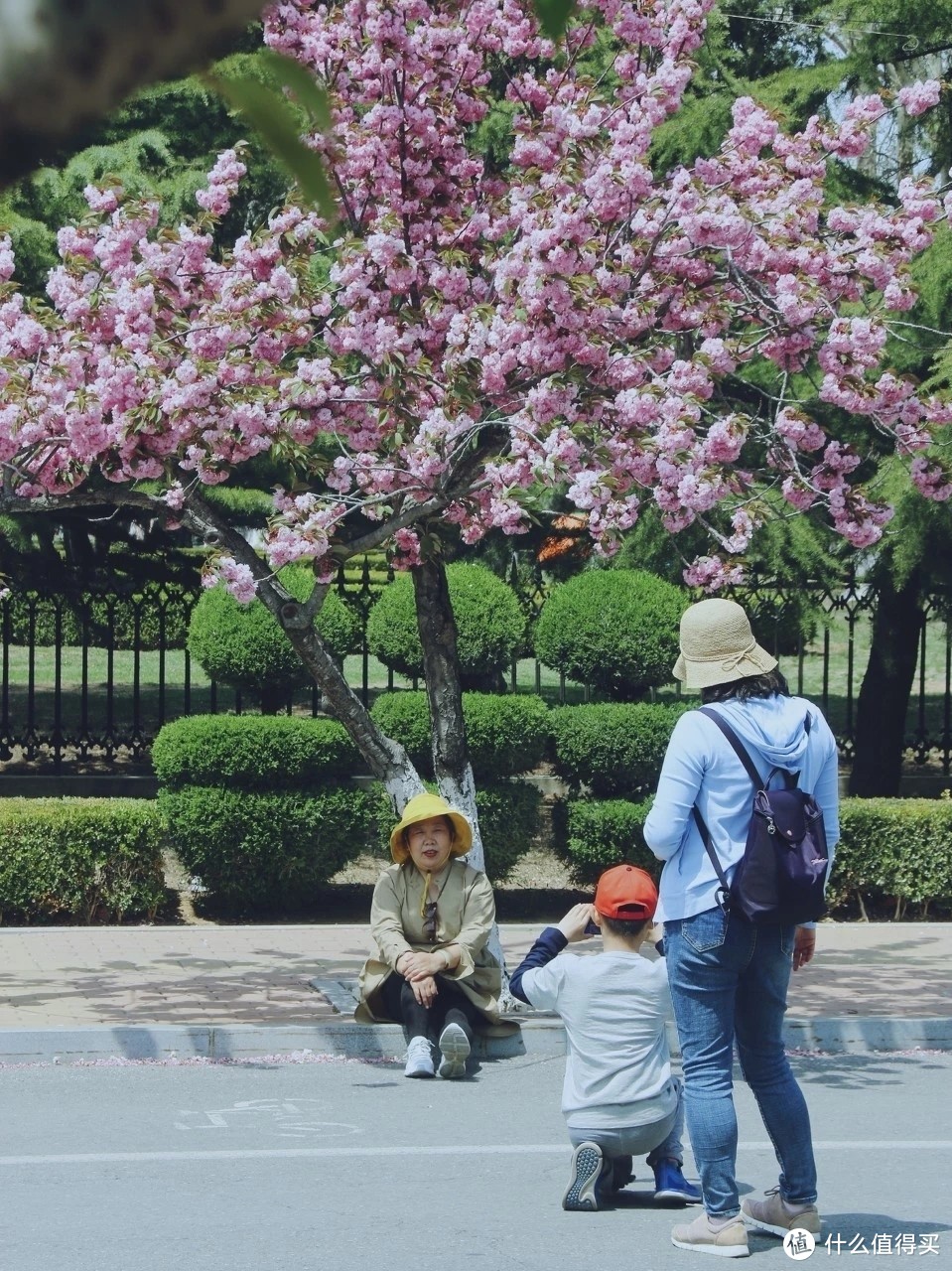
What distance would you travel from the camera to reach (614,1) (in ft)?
28.8

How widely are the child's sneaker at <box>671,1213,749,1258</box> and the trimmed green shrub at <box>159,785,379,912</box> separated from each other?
673cm

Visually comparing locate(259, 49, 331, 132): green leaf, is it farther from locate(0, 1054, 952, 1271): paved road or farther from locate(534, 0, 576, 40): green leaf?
locate(0, 1054, 952, 1271): paved road

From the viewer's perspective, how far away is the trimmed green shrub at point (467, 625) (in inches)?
487

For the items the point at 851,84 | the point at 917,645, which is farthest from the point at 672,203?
the point at 917,645

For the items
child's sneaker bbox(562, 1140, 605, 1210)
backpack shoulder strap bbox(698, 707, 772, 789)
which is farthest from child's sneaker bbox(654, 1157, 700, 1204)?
backpack shoulder strap bbox(698, 707, 772, 789)

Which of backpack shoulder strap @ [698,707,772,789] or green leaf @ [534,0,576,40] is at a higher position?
green leaf @ [534,0,576,40]

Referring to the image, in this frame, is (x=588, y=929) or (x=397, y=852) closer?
(x=588, y=929)

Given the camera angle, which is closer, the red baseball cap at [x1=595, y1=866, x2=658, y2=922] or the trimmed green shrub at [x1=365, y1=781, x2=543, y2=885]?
the red baseball cap at [x1=595, y1=866, x2=658, y2=922]

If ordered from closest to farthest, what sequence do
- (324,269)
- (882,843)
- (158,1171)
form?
(158,1171)
(882,843)
(324,269)

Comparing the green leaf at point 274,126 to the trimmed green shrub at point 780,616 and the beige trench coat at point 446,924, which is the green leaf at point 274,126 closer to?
the beige trench coat at point 446,924

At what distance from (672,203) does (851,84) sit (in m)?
6.58

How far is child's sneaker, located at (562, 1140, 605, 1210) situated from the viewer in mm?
5457

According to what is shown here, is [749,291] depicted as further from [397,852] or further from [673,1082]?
[673,1082]

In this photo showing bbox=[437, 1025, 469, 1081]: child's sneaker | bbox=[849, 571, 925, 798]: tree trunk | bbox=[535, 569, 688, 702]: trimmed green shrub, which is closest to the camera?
bbox=[437, 1025, 469, 1081]: child's sneaker
